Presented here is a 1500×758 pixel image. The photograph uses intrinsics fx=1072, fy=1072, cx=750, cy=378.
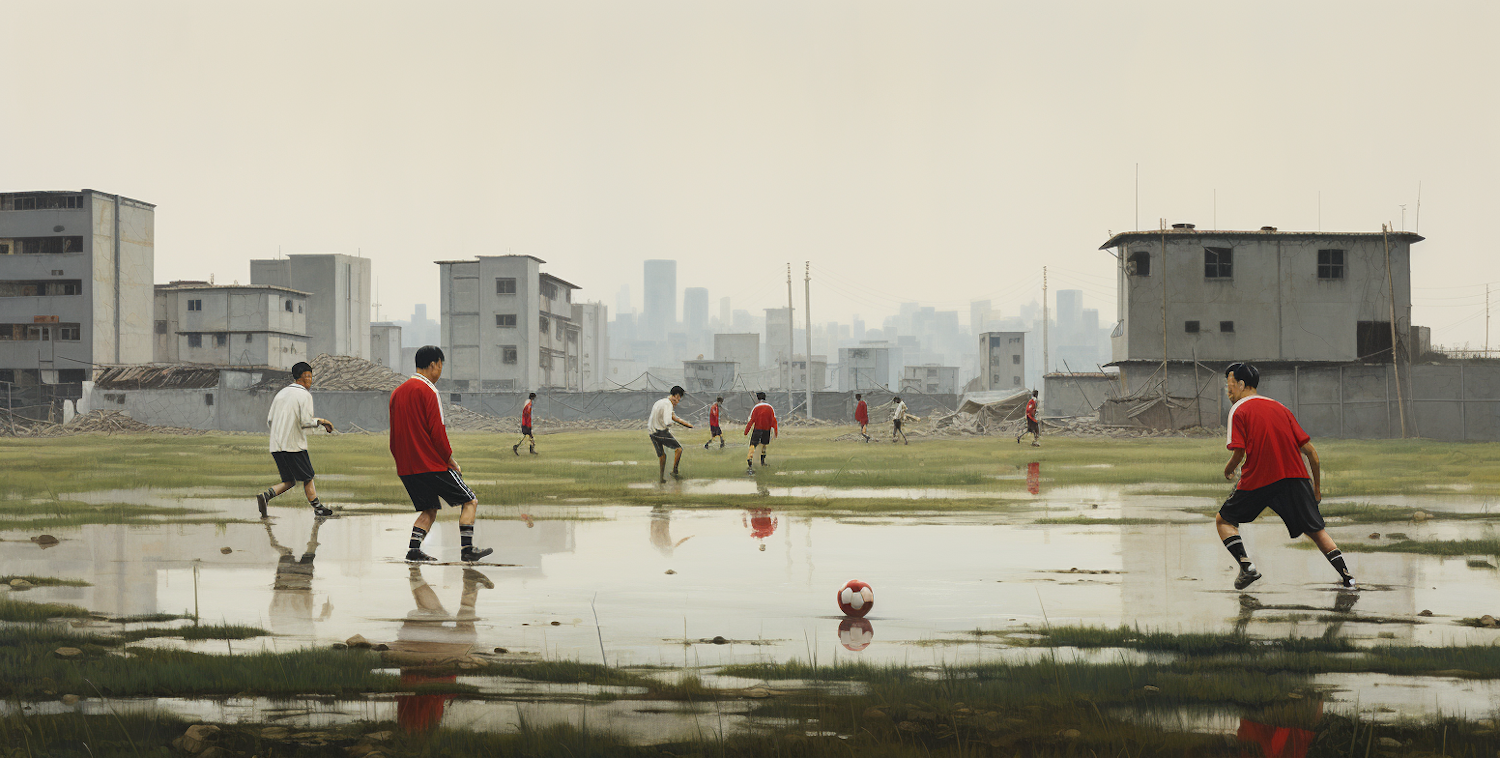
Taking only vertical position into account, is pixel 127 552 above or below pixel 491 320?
below

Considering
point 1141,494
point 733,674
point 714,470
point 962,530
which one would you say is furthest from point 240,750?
point 714,470

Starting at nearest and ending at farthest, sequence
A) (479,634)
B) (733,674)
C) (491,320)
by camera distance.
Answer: (733,674)
(479,634)
(491,320)

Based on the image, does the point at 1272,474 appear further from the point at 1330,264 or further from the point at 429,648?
the point at 1330,264

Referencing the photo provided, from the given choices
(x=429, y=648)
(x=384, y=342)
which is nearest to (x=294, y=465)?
(x=429, y=648)

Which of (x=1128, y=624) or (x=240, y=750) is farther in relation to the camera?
(x=1128, y=624)

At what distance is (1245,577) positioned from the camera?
29.1ft

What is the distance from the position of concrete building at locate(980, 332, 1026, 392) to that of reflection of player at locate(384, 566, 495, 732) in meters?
105

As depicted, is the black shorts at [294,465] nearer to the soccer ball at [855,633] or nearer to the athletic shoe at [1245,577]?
the soccer ball at [855,633]

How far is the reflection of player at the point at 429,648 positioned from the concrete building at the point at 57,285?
70714 mm

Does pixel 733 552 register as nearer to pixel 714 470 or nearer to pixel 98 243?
pixel 714 470

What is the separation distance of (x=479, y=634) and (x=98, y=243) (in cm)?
7519

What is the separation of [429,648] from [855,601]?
2.98 meters

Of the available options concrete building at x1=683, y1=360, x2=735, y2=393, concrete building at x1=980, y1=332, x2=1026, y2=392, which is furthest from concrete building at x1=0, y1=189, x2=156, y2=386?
concrete building at x1=980, y1=332, x2=1026, y2=392

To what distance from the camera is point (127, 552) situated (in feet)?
36.2
